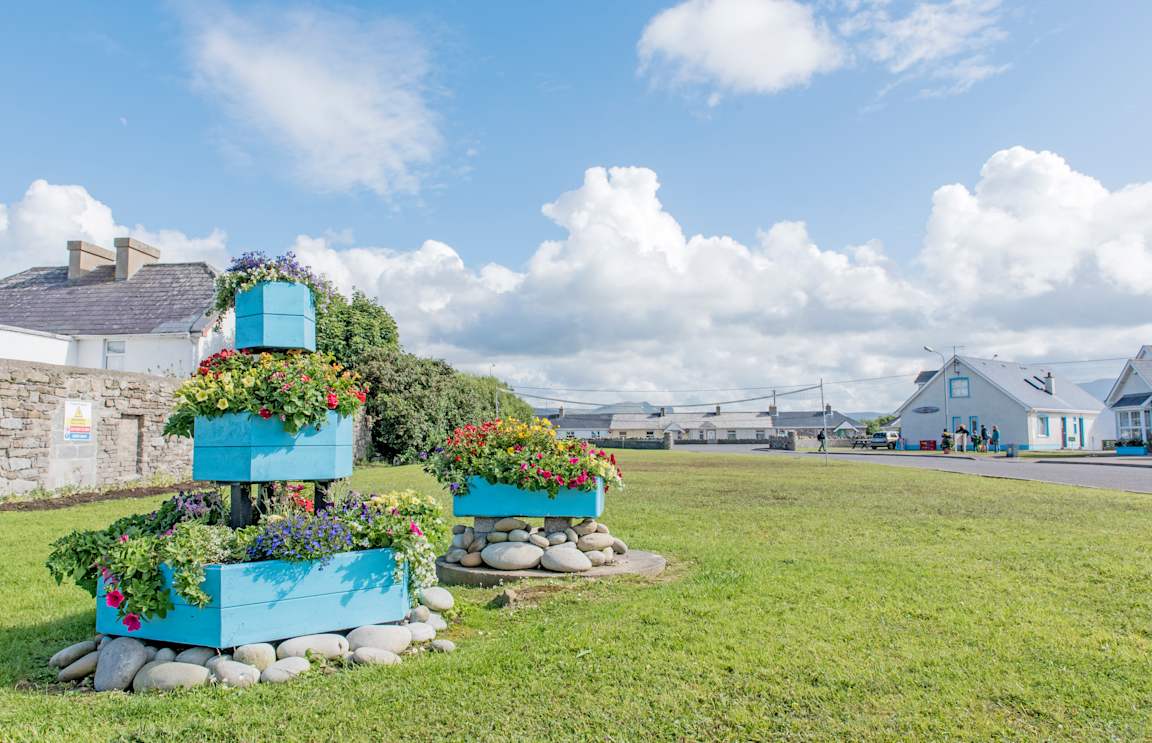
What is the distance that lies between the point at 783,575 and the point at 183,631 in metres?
5.58

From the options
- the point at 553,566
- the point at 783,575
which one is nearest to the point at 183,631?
the point at 553,566

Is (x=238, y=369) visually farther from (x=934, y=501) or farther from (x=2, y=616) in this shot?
(x=934, y=501)

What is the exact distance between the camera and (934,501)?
15039 millimetres

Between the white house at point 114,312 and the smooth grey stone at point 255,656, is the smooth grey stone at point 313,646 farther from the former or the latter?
the white house at point 114,312

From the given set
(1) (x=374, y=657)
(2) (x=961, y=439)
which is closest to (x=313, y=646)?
(1) (x=374, y=657)

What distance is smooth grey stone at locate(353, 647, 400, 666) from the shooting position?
16.9 ft

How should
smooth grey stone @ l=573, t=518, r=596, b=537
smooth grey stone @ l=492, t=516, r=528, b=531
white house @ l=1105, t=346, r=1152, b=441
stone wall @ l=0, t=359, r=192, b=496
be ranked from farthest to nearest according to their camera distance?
white house @ l=1105, t=346, r=1152, b=441 < stone wall @ l=0, t=359, r=192, b=496 < smooth grey stone @ l=573, t=518, r=596, b=537 < smooth grey stone @ l=492, t=516, r=528, b=531

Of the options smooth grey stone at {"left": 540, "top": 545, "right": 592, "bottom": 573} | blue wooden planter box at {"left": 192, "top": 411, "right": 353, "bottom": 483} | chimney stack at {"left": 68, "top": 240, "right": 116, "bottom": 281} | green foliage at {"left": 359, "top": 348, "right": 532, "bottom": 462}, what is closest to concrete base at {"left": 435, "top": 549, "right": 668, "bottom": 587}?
smooth grey stone at {"left": 540, "top": 545, "right": 592, "bottom": 573}

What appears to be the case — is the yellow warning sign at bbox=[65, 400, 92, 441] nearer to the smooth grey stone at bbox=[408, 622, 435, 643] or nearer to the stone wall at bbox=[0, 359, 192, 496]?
the stone wall at bbox=[0, 359, 192, 496]

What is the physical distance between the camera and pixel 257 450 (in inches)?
223

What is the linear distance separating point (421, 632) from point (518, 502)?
2.92m

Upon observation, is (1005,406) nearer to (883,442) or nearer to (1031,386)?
(1031,386)

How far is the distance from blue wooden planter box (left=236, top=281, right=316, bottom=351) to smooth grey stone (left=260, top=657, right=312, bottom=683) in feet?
7.87

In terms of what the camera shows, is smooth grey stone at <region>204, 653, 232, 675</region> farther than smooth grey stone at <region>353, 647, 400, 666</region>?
No
